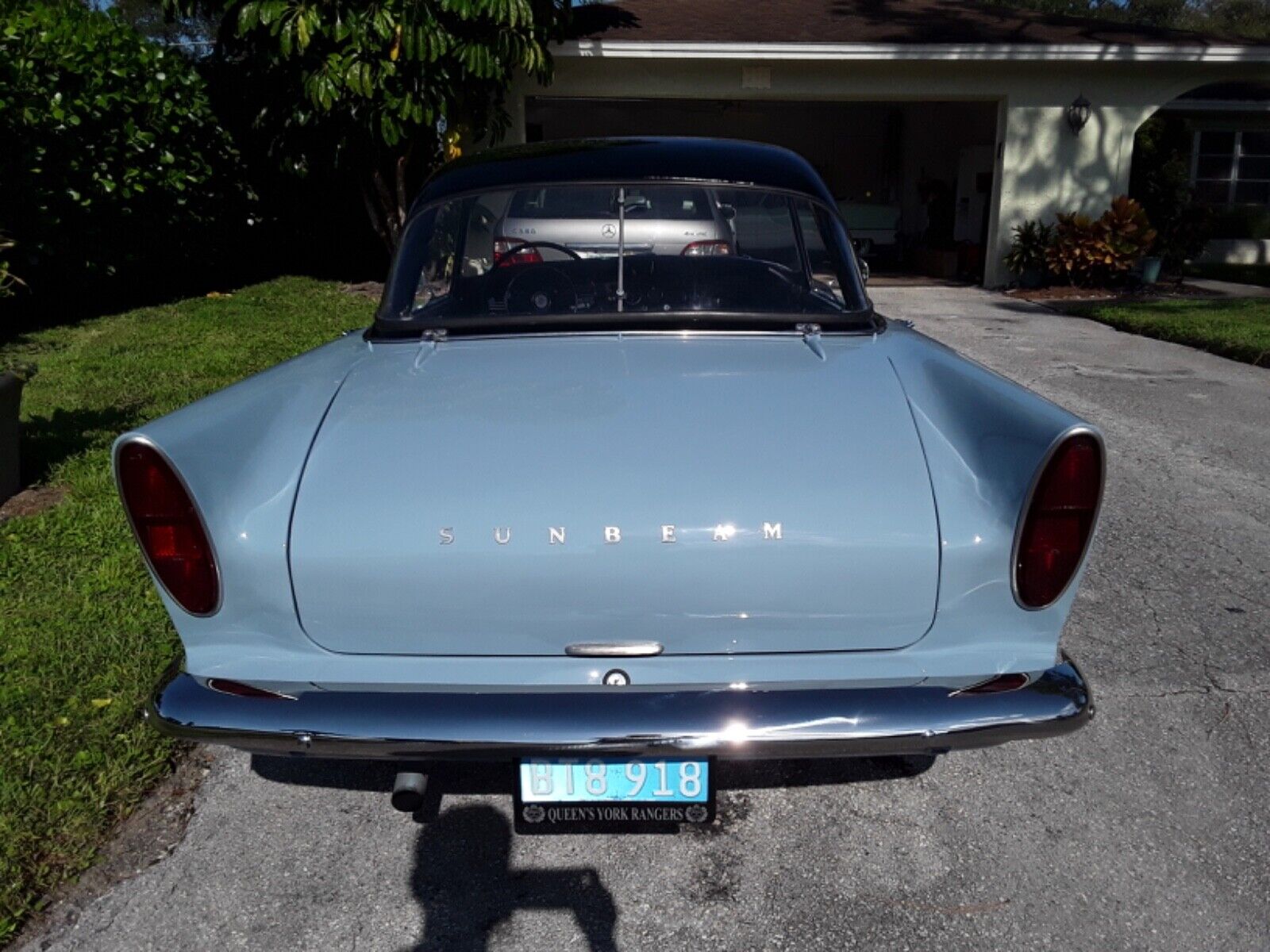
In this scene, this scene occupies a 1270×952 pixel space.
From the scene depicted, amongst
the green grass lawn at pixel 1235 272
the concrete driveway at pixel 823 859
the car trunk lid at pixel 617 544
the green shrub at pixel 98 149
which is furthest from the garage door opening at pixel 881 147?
the car trunk lid at pixel 617 544

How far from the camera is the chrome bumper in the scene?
222cm

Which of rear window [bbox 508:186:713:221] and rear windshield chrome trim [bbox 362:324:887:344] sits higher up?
rear window [bbox 508:186:713:221]

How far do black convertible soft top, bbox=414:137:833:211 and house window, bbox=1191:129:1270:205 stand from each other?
1906cm

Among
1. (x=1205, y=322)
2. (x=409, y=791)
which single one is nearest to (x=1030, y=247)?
(x=1205, y=322)

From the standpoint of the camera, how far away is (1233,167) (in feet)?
65.3

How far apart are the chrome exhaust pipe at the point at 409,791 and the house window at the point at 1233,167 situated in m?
21.0

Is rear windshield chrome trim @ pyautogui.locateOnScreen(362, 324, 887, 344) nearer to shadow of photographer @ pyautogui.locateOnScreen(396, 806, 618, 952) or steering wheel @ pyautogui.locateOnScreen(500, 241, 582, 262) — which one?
steering wheel @ pyautogui.locateOnScreen(500, 241, 582, 262)

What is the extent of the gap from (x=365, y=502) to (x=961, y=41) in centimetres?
1412

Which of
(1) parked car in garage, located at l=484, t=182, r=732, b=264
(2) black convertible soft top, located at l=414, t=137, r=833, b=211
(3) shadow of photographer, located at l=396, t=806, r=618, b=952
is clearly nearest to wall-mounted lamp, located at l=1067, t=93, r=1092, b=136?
(1) parked car in garage, located at l=484, t=182, r=732, b=264

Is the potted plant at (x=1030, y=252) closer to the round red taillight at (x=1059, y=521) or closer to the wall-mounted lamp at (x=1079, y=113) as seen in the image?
the wall-mounted lamp at (x=1079, y=113)

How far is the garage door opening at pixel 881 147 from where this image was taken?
59.6 feet

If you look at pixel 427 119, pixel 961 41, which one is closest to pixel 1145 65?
pixel 961 41

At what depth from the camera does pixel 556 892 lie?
2611mm

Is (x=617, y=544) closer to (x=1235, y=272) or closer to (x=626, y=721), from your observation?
(x=626, y=721)
